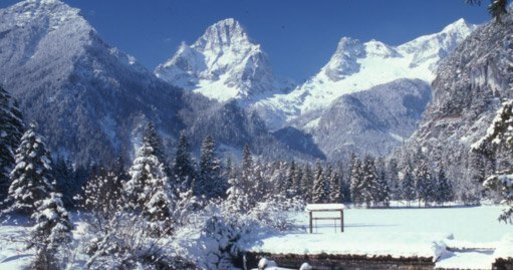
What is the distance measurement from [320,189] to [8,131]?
68966 millimetres

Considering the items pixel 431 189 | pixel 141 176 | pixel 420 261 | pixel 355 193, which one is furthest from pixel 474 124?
pixel 420 261

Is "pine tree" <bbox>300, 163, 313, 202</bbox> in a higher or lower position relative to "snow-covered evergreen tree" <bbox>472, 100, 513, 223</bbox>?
higher

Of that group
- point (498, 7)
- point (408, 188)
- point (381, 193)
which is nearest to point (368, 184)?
point (381, 193)

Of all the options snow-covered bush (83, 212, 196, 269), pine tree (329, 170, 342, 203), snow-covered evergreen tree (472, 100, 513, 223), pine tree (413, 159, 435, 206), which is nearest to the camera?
snow-covered evergreen tree (472, 100, 513, 223)

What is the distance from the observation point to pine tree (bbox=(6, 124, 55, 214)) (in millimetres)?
30516

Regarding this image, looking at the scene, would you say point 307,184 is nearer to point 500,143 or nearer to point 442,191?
point 442,191

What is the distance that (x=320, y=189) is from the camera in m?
98.1

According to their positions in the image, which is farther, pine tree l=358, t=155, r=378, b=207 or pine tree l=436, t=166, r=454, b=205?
pine tree l=436, t=166, r=454, b=205

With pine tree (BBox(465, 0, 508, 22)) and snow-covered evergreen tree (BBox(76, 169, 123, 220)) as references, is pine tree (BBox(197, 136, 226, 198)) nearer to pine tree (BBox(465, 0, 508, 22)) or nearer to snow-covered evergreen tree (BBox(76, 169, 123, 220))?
snow-covered evergreen tree (BBox(76, 169, 123, 220))

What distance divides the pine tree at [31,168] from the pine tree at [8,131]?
3116 millimetres

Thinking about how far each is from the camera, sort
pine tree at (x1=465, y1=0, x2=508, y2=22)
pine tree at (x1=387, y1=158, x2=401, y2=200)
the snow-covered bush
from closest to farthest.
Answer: pine tree at (x1=465, y1=0, x2=508, y2=22), the snow-covered bush, pine tree at (x1=387, y1=158, x2=401, y2=200)

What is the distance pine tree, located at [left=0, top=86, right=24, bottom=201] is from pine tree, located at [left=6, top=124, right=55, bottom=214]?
10.2 ft

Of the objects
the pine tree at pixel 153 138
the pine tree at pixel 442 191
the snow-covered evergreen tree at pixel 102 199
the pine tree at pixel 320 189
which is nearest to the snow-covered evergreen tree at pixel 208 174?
the pine tree at pixel 153 138

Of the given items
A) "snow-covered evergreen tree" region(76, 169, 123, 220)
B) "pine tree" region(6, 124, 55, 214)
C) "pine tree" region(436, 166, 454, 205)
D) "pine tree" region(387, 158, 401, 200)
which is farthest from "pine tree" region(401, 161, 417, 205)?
"snow-covered evergreen tree" region(76, 169, 123, 220)
